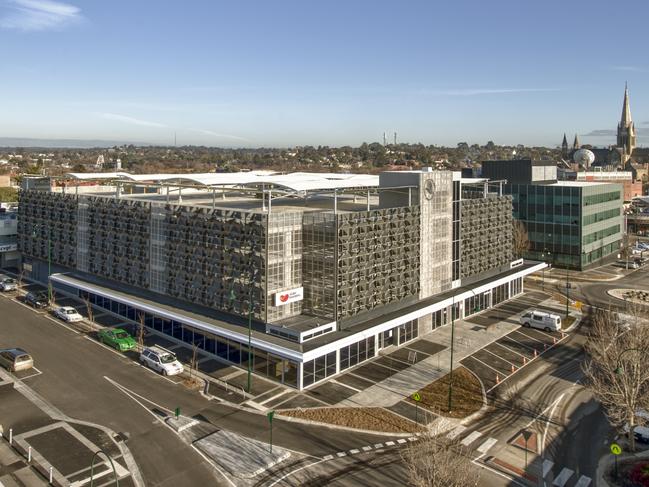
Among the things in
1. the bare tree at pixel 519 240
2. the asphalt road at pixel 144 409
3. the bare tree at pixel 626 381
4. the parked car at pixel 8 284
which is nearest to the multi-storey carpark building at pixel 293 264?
the asphalt road at pixel 144 409

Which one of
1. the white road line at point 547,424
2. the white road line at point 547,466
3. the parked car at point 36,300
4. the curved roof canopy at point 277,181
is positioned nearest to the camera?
the white road line at point 547,466

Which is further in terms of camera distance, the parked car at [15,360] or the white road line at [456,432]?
the parked car at [15,360]

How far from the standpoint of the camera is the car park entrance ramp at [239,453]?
2856 cm

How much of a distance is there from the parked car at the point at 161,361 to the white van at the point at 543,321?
34677 mm

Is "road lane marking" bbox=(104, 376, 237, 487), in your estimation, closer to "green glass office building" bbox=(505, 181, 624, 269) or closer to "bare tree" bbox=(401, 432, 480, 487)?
"bare tree" bbox=(401, 432, 480, 487)

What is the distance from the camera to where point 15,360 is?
41.2m

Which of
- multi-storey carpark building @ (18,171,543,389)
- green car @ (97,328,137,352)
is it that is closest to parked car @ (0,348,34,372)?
green car @ (97,328,137,352)

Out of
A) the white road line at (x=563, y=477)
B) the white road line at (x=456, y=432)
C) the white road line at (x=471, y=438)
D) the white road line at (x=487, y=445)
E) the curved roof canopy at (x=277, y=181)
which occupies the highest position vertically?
the curved roof canopy at (x=277, y=181)

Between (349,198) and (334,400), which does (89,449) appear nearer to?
(334,400)

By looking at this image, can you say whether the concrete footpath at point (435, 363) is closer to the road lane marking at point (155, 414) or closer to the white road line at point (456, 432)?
the white road line at point (456, 432)

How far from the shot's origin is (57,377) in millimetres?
40344

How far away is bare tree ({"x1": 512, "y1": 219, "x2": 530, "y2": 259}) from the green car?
56.0m

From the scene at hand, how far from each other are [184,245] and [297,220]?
11.7 meters

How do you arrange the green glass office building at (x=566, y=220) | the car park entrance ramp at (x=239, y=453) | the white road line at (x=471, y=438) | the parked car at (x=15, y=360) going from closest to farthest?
the car park entrance ramp at (x=239, y=453) → the white road line at (x=471, y=438) → the parked car at (x=15, y=360) → the green glass office building at (x=566, y=220)
